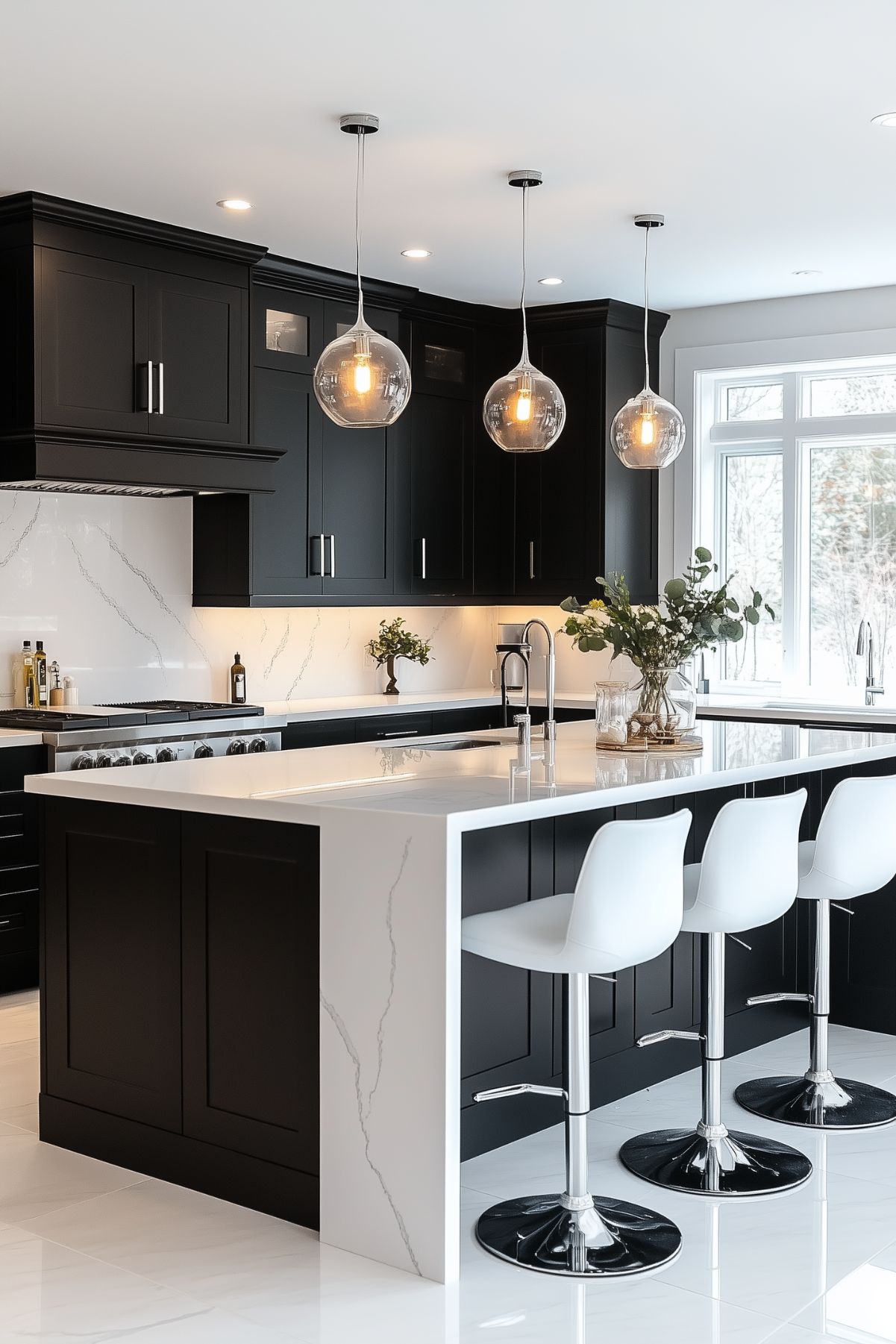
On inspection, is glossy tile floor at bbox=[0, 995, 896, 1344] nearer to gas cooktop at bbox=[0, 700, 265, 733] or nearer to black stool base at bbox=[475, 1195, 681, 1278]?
black stool base at bbox=[475, 1195, 681, 1278]

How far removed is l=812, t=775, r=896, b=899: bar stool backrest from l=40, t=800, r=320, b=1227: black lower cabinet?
1400 mm

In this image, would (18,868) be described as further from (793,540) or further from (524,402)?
(793,540)

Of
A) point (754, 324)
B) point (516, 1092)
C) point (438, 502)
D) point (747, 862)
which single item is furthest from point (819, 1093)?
point (754, 324)

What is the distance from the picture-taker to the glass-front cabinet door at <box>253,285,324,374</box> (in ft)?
19.6

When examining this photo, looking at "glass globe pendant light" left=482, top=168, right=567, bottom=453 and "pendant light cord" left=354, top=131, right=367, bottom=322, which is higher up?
"pendant light cord" left=354, top=131, right=367, bottom=322

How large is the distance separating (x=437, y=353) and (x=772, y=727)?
2849 mm

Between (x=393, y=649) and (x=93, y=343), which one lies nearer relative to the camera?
(x=93, y=343)

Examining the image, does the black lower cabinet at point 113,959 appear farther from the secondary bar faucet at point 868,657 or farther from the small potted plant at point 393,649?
the secondary bar faucet at point 868,657

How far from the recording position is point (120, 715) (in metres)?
5.25

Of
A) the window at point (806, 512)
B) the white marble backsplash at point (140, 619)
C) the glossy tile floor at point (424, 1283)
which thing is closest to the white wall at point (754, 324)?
the window at point (806, 512)

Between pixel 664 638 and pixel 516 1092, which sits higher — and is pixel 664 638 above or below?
above

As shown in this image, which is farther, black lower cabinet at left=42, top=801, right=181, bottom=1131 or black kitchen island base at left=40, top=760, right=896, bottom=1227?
black lower cabinet at left=42, top=801, right=181, bottom=1131

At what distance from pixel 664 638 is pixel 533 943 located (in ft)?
4.57

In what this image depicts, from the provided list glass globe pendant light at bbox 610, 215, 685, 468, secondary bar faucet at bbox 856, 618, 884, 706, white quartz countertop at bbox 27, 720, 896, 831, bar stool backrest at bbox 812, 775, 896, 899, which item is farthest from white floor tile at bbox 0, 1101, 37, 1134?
secondary bar faucet at bbox 856, 618, 884, 706
